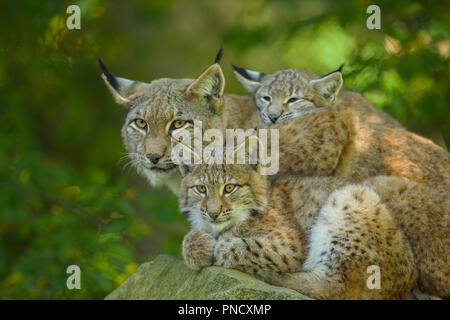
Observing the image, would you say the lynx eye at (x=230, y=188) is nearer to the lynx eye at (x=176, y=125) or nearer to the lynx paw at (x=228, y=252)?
the lynx paw at (x=228, y=252)

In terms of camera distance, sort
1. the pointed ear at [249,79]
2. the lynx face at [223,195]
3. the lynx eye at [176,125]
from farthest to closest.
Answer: the pointed ear at [249,79], the lynx eye at [176,125], the lynx face at [223,195]

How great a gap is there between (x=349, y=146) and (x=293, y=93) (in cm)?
99

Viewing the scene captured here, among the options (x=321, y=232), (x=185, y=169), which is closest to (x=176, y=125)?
(x=185, y=169)

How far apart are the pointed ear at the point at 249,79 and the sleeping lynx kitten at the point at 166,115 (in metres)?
0.59

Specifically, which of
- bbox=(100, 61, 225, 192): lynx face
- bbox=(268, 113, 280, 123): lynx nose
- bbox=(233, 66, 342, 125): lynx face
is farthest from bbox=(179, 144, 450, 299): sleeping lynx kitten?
bbox=(233, 66, 342, 125): lynx face

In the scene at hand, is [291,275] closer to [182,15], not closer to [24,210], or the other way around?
[24,210]

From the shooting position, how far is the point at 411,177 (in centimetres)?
540

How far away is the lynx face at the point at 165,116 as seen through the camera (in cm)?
548

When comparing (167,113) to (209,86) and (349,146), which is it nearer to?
(209,86)

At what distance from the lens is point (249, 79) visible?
266 inches

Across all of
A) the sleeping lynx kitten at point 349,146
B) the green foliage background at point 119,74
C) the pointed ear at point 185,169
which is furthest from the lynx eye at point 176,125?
the green foliage background at point 119,74

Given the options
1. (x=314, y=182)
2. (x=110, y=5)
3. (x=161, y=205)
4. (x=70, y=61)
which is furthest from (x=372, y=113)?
(x=110, y=5)

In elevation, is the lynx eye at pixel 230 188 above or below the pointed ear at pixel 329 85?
below

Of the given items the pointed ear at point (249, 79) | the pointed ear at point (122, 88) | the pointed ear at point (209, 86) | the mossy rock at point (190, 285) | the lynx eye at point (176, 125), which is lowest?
the mossy rock at point (190, 285)
